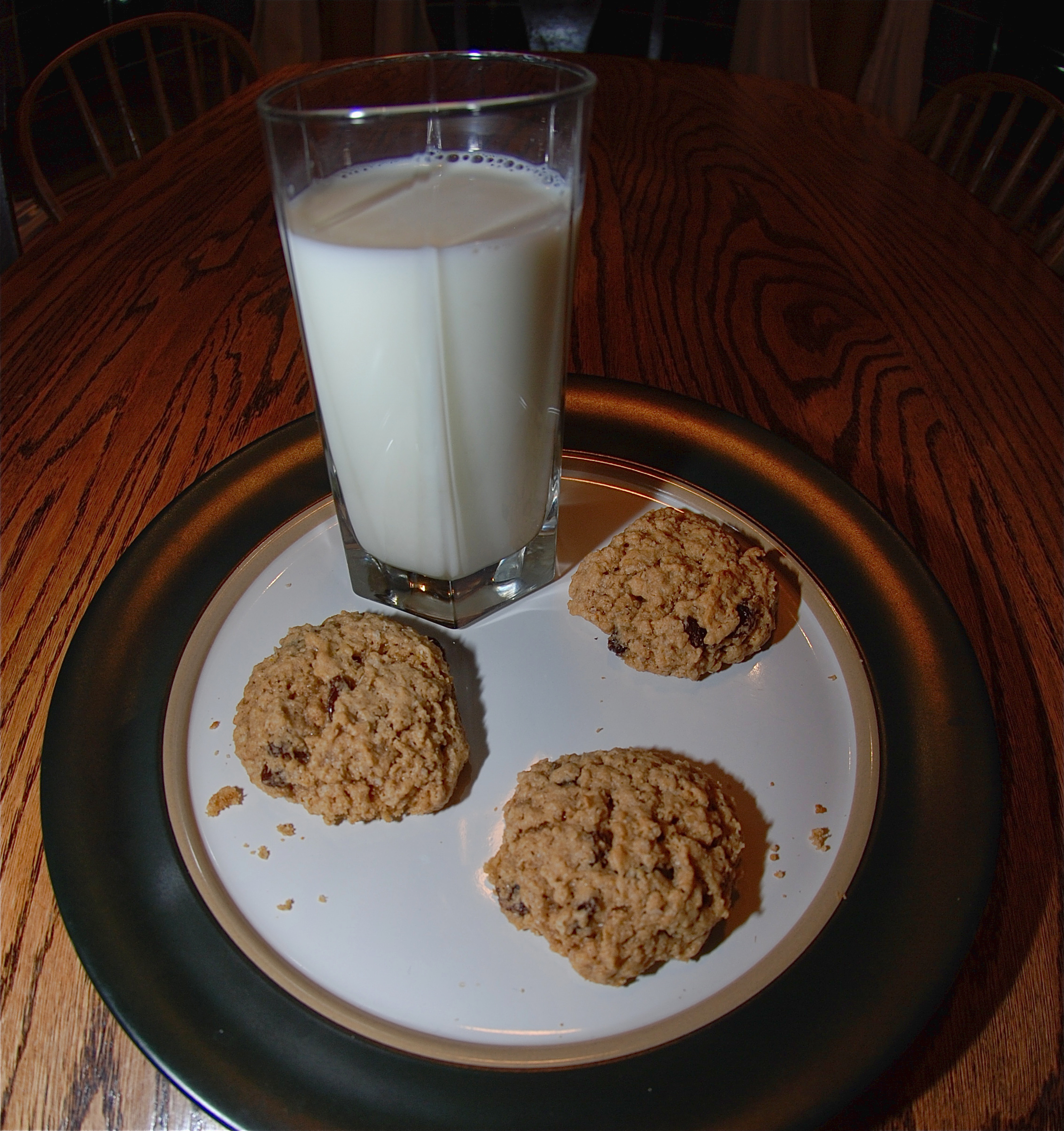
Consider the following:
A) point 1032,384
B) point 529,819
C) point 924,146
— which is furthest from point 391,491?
point 924,146

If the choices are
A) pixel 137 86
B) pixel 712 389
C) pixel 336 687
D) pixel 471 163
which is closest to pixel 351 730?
pixel 336 687

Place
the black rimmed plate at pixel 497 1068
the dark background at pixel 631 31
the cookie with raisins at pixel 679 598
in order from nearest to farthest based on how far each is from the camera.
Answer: the black rimmed plate at pixel 497 1068, the cookie with raisins at pixel 679 598, the dark background at pixel 631 31

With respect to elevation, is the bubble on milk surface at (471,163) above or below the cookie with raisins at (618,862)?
above

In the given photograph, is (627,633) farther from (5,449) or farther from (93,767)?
(5,449)

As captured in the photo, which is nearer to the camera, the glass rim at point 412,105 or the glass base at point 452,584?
the glass rim at point 412,105

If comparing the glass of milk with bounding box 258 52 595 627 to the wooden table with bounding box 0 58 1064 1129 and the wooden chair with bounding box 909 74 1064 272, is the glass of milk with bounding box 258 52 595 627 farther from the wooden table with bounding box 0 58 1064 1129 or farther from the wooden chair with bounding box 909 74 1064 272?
the wooden chair with bounding box 909 74 1064 272

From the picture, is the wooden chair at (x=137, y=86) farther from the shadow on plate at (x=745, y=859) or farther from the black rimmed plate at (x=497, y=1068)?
the shadow on plate at (x=745, y=859)

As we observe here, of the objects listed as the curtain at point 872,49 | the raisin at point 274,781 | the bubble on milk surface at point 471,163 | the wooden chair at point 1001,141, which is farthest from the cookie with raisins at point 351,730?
the curtain at point 872,49
